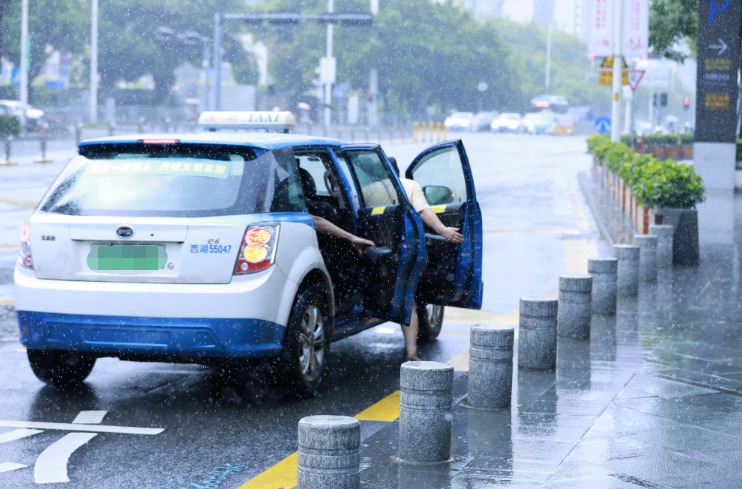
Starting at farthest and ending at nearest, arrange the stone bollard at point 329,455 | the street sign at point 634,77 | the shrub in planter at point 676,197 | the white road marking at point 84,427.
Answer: the street sign at point 634,77, the shrub in planter at point 676,197, the white road marking at point 84,427, the stone bollard at point 329,455

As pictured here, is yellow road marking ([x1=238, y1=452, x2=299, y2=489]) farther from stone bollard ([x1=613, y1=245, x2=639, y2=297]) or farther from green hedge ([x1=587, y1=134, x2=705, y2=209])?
green hedge ([x1=587, y1=134, x2=705, y2=209])

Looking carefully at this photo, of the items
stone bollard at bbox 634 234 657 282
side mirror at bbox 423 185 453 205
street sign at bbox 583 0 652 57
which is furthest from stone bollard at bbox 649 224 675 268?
street sign at bbox 583 0 652 57

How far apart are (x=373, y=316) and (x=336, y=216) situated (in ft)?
2.26

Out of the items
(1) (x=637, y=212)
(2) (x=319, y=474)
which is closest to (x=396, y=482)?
(2) (x=319, y=474)

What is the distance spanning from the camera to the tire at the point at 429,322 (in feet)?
28.1

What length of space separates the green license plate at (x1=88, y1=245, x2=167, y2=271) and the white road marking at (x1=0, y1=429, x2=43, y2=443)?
0.94 meters

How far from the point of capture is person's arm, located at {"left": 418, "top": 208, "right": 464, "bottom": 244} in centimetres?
766

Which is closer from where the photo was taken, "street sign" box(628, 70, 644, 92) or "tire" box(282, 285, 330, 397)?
"tire" box(282, 285, 330, 397)

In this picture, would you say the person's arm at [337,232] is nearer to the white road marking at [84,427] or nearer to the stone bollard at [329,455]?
the white road marking at [84,427]

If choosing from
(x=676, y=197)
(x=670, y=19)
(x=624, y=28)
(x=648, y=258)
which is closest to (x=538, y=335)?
(x=648, y=258)

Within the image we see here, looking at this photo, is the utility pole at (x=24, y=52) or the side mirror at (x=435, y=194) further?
the utility pole at (x=24, y=52)

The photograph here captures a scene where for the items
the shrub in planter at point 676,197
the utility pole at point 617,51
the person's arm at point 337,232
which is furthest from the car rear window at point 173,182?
the utility pole at point 617,51

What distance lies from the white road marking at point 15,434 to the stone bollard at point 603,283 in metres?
5.23

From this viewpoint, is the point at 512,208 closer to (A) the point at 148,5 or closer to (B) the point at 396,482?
(B) the point at 396,482
